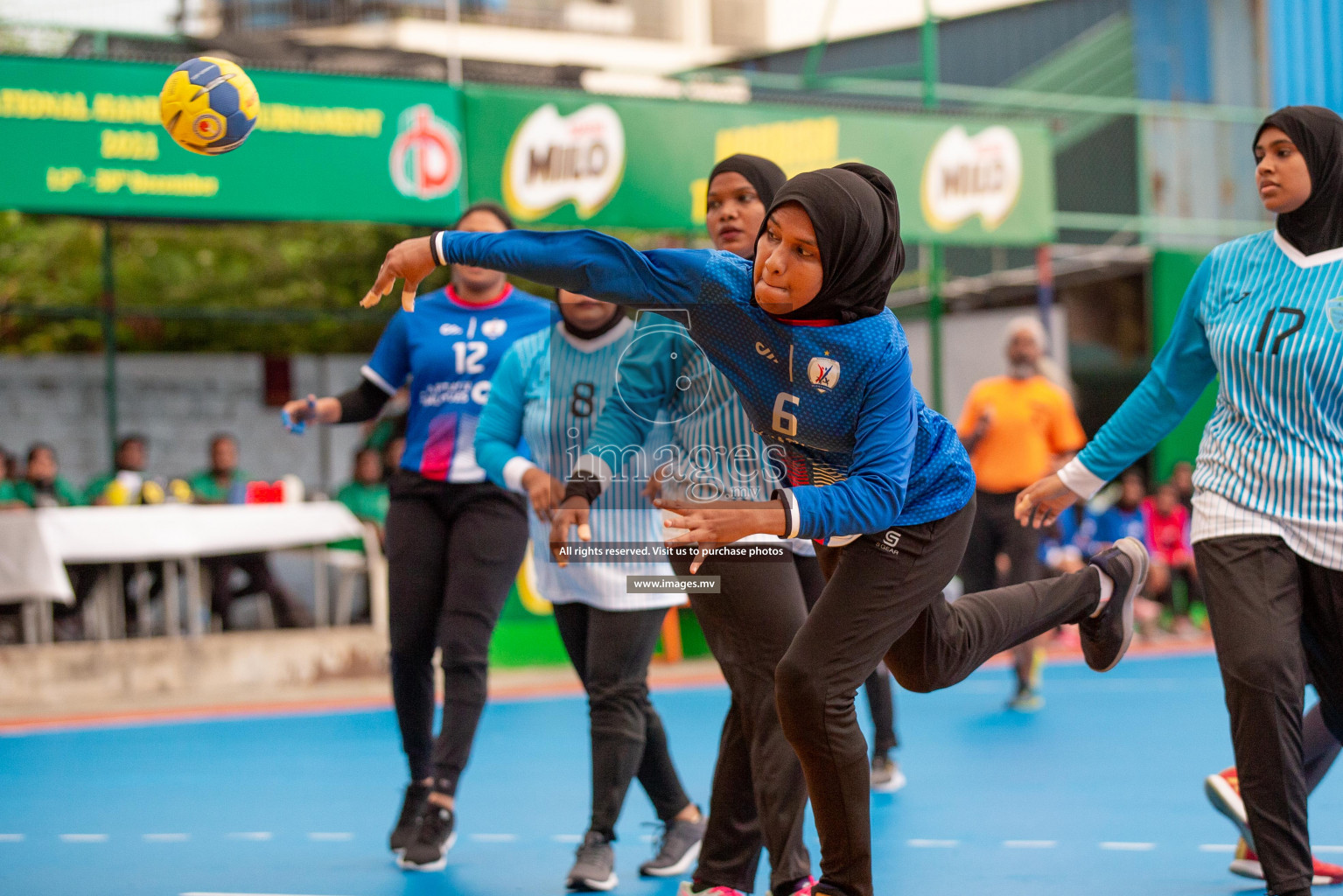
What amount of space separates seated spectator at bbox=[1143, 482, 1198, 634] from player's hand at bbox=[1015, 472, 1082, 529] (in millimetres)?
7791

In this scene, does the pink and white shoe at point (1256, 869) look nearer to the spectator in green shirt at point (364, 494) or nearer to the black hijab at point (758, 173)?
the black hijab at point (758, 173)

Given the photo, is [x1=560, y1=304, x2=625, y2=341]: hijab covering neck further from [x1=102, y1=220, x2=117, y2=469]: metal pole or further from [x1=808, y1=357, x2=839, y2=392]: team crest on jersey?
[x1=102, y1=220, x2=117, y2=469]: metal pole

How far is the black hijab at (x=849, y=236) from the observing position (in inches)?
121

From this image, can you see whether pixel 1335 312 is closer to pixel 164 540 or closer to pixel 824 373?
pixel 824 373

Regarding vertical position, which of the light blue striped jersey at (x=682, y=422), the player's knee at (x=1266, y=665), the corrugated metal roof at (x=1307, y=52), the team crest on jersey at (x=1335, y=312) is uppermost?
the corrugated metal roof at (x=1307, y=52)

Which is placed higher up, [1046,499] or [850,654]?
[1046,499]

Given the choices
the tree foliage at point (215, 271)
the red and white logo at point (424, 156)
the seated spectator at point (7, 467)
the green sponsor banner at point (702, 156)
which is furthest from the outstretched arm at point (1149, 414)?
the tree foliage at point (215, 271)

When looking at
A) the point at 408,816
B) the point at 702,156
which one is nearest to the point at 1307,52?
the point at 702,156

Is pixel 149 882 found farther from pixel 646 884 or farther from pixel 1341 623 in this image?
pixel 1341 623

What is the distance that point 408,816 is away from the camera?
4.89 metres

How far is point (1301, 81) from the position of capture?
1305cm

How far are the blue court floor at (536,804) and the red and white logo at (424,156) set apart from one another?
11.7 ft

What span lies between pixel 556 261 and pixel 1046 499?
5.91 ft

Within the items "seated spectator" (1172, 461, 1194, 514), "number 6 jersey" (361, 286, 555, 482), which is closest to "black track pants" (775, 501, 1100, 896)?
"number 6 jersey" (361, 286, 555, 482)
